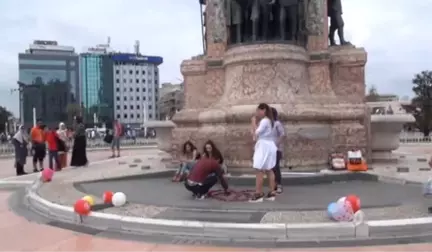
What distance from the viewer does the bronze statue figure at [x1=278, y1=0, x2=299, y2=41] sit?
474 inches

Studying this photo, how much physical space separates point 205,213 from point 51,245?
79.8 inches

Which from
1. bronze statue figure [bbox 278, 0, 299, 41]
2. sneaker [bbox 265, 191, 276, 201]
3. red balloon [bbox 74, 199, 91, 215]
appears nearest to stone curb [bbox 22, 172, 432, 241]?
red balloon [bbox 74, 199, 91, 215]

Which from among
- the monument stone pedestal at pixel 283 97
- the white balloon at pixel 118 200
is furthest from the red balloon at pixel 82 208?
the monument stone pedestal at pixel 283 97

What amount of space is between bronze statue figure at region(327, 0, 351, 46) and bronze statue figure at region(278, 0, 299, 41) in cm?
172

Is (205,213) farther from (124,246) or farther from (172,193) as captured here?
(172,193)

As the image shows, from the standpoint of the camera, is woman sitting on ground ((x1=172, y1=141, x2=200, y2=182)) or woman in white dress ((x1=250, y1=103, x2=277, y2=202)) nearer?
woman in white dress ((x1=250, y1=103, x2=277, y2=202))

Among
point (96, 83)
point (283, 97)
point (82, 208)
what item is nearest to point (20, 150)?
point (283, 97)

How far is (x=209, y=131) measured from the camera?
11.1 metres

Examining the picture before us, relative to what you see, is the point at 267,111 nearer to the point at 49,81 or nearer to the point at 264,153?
the point at 264,153

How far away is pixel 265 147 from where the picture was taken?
764 cm

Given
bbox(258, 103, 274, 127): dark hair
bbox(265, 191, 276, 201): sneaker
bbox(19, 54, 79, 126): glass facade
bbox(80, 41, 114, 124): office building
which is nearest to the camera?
bbox(265, 191, 276, 201): sneaker

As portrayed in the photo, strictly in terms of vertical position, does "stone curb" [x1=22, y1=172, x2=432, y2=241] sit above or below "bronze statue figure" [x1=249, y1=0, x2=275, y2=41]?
below

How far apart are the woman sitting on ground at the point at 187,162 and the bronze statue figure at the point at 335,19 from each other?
214 inches

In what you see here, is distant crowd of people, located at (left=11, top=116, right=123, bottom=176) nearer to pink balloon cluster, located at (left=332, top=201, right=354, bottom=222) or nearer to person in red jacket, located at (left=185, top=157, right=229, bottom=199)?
person in red jacket, located at (left=185, top=157, right=229, bottom=199)
